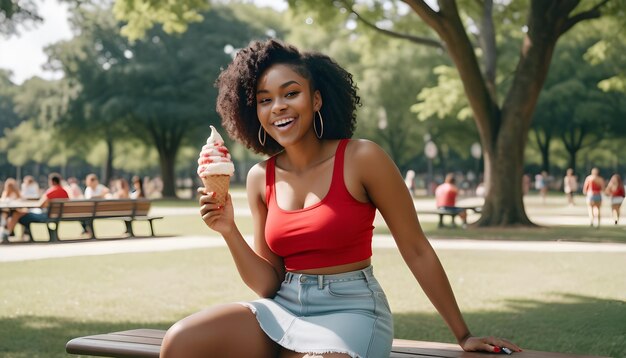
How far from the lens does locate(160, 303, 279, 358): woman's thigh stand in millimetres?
3340

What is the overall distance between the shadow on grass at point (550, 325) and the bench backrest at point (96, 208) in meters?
13.2

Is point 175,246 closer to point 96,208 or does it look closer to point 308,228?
point 96,208

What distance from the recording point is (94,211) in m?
21.3

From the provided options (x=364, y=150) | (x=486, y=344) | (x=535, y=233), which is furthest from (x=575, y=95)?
(x=364, y=150)

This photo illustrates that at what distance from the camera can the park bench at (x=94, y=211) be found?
795 inches

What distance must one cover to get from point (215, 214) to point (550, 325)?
5392 mm

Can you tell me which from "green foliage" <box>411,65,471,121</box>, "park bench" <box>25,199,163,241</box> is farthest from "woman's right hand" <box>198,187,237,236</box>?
"green foliage" <box>411,65,471,121</box>

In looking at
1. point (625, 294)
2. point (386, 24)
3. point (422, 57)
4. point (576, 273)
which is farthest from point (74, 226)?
point (422, 57)

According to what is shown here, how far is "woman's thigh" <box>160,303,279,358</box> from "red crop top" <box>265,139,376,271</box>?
33 cm

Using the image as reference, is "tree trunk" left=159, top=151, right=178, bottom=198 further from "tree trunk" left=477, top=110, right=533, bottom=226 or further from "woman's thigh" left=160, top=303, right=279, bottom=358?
"woman's thigh" left=160, top=303, right=279, bottom=358

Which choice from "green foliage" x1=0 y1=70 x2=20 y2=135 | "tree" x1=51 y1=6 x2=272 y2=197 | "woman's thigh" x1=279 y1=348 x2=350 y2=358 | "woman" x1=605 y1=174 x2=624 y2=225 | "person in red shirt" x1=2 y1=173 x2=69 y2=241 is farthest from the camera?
"green foliage" x1=0 y1=70 x2=20 y2=135

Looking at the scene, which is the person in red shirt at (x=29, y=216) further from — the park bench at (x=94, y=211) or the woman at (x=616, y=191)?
the woman at (x=616, y=191)

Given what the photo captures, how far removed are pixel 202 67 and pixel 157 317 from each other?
43.5 m

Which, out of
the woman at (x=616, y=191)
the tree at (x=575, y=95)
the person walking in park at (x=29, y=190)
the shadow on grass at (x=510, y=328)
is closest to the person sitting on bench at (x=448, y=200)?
the woman at (x=616, y=191)
